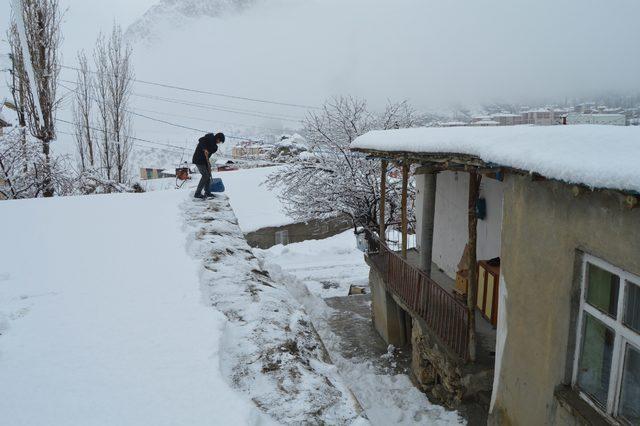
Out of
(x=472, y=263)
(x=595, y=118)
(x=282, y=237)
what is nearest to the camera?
(x=472, y=263)

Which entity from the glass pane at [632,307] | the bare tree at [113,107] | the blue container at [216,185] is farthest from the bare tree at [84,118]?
the glass pane at [632,307]

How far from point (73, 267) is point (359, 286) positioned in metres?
11.6

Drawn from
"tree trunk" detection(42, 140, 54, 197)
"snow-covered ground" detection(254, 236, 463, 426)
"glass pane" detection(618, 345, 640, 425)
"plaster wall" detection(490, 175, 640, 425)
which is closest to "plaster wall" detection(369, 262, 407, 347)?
"snow-covered ground" detection(254, 236, 463, 426)

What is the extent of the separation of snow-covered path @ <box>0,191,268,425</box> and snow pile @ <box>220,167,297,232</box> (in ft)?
48.8

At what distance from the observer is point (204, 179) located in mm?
10016

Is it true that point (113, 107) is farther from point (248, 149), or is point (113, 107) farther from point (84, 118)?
point (248, 149)

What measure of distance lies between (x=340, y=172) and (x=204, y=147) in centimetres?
800

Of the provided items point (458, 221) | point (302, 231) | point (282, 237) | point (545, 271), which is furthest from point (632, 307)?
point (302, 231)


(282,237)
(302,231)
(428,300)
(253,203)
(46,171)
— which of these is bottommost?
(282,237)

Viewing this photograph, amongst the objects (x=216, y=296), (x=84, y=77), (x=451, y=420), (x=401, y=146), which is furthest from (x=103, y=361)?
(x=84, y=77)

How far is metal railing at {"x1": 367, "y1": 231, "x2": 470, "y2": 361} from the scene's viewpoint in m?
6.96

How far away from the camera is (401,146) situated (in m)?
7.59

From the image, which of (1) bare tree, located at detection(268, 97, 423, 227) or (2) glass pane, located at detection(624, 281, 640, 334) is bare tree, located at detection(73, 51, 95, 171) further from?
(2) glass pane, located at detection(624, 281, 640, 334)

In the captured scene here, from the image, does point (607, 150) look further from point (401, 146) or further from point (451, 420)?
point (451, 420)
